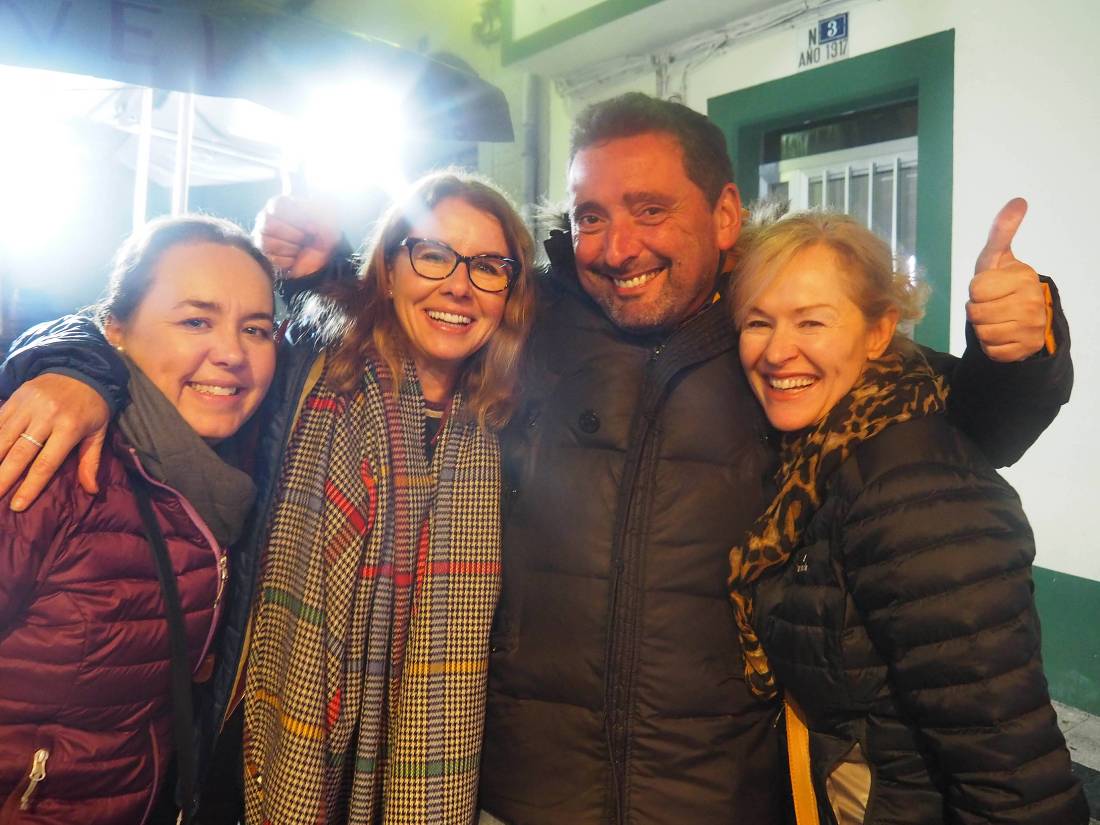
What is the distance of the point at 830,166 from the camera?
441 cm

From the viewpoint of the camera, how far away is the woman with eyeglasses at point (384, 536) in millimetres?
1771

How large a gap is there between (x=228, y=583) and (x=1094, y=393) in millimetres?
3480

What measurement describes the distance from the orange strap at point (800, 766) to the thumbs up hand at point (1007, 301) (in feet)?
2.76

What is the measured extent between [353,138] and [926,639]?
5.22 meters

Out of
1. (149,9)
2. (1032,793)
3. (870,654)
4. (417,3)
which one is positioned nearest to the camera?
(1032,793)

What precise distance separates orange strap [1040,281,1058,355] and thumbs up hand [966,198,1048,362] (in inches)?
0.8

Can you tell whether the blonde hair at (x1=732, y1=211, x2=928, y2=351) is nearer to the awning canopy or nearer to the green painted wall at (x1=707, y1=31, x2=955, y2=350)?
the green painted wall at (x1=707, y1=31, x2=955, y2=350)

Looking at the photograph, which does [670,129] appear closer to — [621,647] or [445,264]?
[445,264]

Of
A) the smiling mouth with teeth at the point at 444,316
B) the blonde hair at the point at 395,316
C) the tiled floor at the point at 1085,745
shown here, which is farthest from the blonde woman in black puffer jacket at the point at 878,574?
the tiled floor at the point at 1085,745

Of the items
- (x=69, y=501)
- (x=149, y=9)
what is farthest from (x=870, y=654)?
(x=149, y=9)

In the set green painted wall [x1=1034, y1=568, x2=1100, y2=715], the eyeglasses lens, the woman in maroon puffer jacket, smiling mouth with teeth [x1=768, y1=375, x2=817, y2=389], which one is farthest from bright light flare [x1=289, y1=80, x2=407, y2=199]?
green painted wall [x1=1034, y1=568, x2=1100, y2=715]

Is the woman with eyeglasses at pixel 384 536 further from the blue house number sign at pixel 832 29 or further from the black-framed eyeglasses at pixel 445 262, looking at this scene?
the blue house number sign at pixel 832 29

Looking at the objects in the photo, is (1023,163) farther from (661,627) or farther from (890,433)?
(661,627)

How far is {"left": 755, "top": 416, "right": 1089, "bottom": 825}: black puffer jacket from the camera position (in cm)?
124
